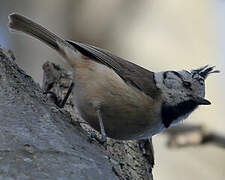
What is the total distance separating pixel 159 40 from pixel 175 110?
202cm

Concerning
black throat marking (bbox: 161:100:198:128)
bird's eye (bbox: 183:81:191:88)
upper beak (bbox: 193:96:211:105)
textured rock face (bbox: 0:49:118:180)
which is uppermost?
bird's eye (bbox: 183:81:191:88)

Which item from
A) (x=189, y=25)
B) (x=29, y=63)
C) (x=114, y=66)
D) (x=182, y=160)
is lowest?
(x=182, y=160)

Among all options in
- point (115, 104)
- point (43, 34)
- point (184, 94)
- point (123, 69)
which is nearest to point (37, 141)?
point (115, 104)

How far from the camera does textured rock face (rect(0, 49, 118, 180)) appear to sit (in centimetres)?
177

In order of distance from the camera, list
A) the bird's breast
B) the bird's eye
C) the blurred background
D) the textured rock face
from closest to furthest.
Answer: the textured rock face → the bird's breast → the bird's eye → the blurred background

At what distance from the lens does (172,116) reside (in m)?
3.19

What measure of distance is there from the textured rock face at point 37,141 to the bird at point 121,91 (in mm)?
612

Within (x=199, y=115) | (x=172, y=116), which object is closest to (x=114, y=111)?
(x=172, y=116)

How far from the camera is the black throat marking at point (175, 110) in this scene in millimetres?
3168

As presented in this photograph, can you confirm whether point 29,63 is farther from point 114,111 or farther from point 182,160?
point 114,111

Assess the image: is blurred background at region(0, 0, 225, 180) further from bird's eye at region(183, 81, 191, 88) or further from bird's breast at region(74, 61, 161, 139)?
bird's breast at region(74, 61, 161, 139)

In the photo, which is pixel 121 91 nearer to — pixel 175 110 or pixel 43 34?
pixel 175 110

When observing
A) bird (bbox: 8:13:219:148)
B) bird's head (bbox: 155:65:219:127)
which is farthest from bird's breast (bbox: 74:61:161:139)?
bird's head (bbox: 155:65:219:127)

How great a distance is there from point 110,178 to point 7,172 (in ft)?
1.47
